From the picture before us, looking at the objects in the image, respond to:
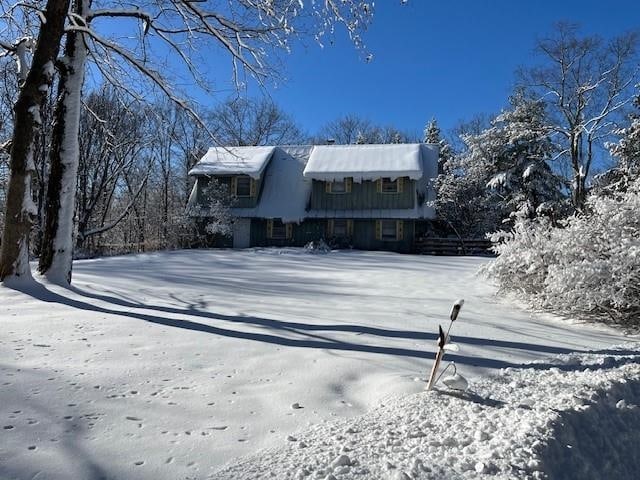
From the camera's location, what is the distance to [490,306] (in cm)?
762

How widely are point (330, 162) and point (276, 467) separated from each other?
79.5 ft

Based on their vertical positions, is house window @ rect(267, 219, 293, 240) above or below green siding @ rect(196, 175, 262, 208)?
below

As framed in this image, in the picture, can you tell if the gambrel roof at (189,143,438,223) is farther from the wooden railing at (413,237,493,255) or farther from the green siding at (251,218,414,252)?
the wooden railing at (413,237,493,255)

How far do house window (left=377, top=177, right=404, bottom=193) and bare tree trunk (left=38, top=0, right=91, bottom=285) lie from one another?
62.7ft

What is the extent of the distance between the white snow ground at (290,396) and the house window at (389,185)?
19277 mm

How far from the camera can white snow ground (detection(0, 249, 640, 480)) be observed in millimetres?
2207

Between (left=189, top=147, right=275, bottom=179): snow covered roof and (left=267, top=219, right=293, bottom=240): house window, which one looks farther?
(left=267, top=219, right=293, bottom=240): house window

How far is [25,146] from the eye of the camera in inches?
259

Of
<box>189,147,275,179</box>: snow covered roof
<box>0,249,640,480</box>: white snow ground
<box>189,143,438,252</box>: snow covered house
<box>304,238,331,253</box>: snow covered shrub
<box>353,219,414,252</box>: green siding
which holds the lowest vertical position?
<box>0,249,640,480</box>: white snow ground

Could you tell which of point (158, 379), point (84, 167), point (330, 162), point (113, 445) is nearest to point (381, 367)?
point (158, 379)

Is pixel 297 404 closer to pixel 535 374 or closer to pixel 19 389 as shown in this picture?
pixel 19 389

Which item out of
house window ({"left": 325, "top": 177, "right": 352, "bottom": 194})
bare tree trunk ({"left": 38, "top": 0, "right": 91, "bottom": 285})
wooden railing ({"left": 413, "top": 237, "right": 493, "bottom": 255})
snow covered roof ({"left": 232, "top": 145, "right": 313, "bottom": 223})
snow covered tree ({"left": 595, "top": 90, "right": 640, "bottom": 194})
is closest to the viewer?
bare tree trunk ({"left": 38, "top": 0, "right": 91, "bottom": 285})

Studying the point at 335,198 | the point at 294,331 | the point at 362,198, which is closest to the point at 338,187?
the point at 335,198

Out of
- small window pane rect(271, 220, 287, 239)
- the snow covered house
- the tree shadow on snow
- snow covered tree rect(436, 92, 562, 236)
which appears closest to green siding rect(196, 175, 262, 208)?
the snow covered house
